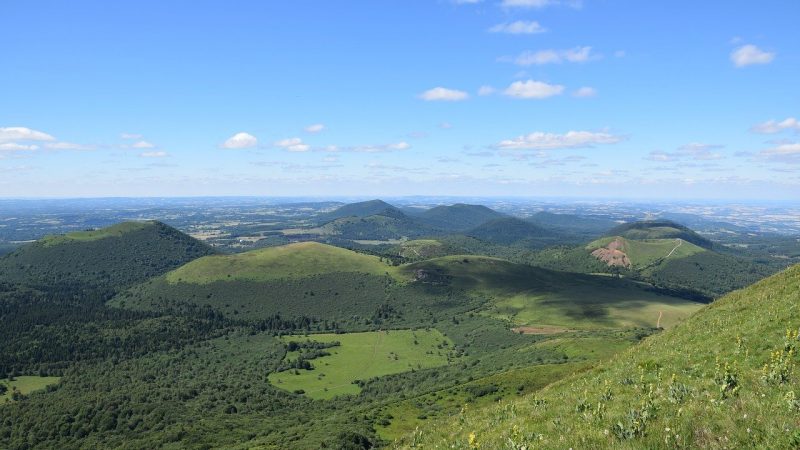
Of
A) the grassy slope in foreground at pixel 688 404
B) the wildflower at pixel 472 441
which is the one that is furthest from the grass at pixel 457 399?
the wildflower at pixel 472 441

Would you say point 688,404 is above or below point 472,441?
above

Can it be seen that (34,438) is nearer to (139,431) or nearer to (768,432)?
(139,431)

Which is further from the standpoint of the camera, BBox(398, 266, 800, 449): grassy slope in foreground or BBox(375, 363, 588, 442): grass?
BBox(375, 363, 588, 442): grass

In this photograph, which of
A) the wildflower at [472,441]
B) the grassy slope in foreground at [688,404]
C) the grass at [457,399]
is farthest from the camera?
the grass at [457,399]

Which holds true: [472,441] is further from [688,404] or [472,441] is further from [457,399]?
[457,399]

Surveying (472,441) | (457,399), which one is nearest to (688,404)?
(472,441)

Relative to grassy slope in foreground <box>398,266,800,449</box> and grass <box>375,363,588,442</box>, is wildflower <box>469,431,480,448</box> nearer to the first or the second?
grassy slope in foreground <box>398,266,800,449</box>

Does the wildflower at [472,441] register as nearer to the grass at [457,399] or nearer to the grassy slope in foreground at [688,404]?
the grassy slope in foreground at [688,404]

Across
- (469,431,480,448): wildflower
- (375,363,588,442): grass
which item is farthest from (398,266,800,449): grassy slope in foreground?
(375,363,588,442): grass
